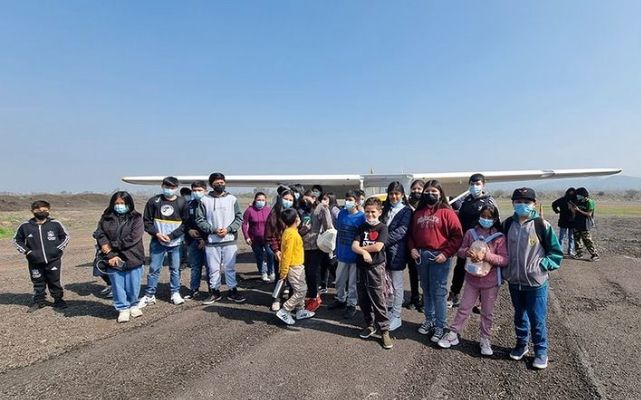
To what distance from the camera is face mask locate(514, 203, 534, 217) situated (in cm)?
344

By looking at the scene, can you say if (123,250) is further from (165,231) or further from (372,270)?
(372,270)

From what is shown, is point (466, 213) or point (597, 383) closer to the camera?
point (597, 383)

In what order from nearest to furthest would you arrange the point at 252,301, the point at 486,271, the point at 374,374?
the point at 374,374 → the point at 486,271 → the point at 252,301

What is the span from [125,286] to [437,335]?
4.42 meters

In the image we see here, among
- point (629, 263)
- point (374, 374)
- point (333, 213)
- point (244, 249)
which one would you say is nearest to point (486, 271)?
point (374, 374)

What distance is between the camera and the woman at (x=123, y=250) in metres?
4.55

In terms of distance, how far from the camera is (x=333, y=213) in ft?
22.4

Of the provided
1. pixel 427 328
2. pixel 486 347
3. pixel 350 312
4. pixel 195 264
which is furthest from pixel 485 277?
pixel 195 264

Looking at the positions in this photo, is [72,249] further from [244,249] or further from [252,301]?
[252,301]

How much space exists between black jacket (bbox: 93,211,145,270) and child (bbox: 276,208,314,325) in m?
2.14

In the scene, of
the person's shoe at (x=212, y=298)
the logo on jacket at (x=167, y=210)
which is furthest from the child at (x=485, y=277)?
the logo on jacket at (x=167, y=210)

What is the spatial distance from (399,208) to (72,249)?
12.7m

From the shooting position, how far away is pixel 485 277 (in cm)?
360

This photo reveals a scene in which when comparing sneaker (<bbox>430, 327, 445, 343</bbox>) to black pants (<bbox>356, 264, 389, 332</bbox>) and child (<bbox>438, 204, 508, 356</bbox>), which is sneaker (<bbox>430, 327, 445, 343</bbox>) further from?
black pants (<bbox>356, 264, 389, 332</bbox>)
